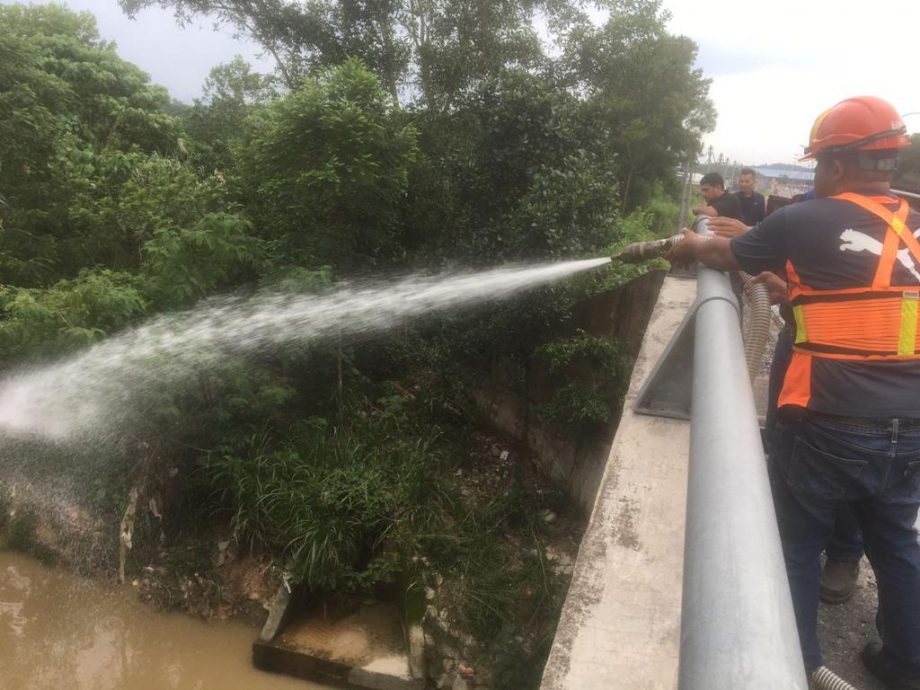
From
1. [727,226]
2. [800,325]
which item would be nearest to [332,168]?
[727,226]

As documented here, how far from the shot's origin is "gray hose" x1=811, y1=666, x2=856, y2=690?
1.80 metres

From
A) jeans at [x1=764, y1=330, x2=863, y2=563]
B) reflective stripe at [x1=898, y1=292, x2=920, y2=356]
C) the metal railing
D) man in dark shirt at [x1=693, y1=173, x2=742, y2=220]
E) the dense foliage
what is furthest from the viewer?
man in dark shirt at [x1=693, y1=173, x2=742, y2=220]

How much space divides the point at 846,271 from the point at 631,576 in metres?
1.20

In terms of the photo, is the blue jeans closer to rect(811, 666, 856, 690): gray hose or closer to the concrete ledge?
rect(811, 666, 856, 690): gray hose

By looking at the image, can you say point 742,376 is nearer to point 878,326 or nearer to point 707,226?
point 878,326

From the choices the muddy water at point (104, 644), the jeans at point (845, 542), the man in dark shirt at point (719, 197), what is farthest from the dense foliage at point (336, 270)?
the jeans at point (845, 542)

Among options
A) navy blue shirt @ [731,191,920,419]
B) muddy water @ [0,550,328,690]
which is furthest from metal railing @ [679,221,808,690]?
muddy water @ [0,550,328,690]

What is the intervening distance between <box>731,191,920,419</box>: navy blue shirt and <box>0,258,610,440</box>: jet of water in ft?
9.63

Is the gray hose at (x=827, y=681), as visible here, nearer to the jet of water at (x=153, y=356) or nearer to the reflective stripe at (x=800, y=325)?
the reflective stripe at (x=800, y=325)

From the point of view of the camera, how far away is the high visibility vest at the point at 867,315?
1.71m

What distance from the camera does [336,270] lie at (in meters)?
7.09

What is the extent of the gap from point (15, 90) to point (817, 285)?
24.2ft

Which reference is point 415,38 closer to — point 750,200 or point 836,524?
point 750,200

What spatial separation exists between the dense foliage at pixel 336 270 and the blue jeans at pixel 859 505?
371cm
